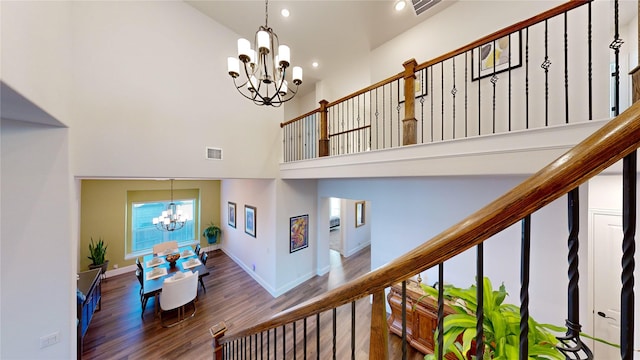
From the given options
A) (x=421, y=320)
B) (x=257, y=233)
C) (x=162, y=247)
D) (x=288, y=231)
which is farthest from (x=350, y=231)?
(x=162, y=247)

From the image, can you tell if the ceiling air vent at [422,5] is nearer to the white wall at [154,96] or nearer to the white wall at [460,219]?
the white wall at [460,219]

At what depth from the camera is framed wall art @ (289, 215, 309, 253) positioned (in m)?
4.98

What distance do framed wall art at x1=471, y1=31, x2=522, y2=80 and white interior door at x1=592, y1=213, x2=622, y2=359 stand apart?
2140 mm

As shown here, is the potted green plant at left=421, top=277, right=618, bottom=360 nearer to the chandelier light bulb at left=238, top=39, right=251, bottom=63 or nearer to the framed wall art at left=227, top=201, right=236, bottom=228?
the chandelier light bulb at left=238, top=39, right=251, bottom=63

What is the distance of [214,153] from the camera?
375cm

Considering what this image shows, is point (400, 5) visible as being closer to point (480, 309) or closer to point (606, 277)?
point (480, 309)

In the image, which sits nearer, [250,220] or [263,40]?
[263,40]

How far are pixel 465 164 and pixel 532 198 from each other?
1878mm

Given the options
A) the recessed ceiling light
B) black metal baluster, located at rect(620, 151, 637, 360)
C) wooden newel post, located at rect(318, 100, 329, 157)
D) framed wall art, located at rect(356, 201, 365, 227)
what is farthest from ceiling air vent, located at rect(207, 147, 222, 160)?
framed wall art, located at rect(356, 201, 365, 227)

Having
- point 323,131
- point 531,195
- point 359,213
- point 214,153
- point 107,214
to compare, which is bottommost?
point 359,213

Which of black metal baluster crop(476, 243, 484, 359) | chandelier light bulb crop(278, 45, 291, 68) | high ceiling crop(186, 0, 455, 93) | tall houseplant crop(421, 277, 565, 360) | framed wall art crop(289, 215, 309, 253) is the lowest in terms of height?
framed wall art crop(289, 215, 309, 253)

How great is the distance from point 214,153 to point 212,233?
14.5 ft

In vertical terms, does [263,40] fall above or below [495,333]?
above

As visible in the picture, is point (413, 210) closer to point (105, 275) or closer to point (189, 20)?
point (189, 20)
